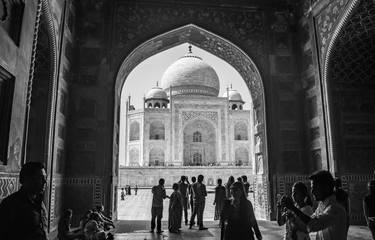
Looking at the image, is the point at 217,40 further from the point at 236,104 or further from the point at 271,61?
the point at 236,104

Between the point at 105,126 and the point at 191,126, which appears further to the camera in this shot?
the point at 191,126

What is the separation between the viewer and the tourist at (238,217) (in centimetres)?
284

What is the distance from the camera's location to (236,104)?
41.2 m

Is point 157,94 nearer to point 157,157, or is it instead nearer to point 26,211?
point 157,157

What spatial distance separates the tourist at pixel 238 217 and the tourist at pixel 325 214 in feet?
2.64

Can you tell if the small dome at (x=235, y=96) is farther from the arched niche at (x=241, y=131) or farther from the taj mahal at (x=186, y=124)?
the taj mahal at (x=186, y=124)

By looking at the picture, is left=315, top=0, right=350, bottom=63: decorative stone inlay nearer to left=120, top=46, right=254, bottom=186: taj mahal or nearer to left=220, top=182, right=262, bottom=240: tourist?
left=220, top=182, right=262, bottom=240: tourist

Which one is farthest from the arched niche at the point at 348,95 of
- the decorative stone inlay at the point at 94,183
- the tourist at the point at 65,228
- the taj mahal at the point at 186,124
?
the taj mahal at the point at 186,124

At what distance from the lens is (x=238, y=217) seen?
113 inches

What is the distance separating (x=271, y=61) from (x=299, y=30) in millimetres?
1083

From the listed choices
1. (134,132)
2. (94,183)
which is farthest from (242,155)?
(94,183)

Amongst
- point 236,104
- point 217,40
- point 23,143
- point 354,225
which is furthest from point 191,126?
point 23,143

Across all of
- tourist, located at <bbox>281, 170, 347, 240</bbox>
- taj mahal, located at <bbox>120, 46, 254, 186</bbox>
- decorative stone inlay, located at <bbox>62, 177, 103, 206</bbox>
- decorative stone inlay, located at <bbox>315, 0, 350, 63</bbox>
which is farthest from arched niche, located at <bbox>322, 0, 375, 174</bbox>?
taj mahal, located at <bbox>120, 46, 254, 186</bbox>

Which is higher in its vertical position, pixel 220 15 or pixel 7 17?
pixel 220 15
